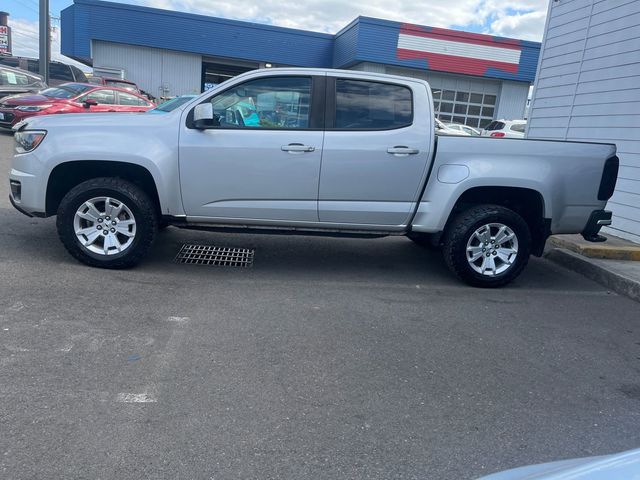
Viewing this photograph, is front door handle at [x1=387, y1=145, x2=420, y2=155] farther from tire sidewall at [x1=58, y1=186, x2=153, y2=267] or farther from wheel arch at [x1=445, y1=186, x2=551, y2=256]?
tire sidewall at [x1=58, y1=186, x2=153, y2=267]

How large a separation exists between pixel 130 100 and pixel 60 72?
44.7ft

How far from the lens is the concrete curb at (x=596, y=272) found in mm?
5887

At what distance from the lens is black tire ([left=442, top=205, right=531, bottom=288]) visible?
5547mm

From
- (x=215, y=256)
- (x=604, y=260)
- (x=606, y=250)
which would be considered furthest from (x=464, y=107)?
(x=215, y=256)

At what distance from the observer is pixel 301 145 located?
525 centimetres

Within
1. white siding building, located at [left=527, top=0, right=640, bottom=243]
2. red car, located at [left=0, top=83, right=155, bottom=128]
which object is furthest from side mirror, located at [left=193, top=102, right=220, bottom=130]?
red car, located at [left=0, top=83, right=155, bottom=128]

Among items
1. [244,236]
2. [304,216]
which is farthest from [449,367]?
[244,236]

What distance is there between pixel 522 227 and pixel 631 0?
4855 mm

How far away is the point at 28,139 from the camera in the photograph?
5.25m

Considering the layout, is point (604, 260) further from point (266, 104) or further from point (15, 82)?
point (15, 82)

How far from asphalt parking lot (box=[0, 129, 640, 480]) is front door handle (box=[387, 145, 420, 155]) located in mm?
1359

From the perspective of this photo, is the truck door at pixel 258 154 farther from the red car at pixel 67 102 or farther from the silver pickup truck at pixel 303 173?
the red car at pixel 67 102

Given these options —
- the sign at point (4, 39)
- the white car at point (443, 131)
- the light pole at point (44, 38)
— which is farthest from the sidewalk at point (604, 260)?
the sign at point (4, 39)

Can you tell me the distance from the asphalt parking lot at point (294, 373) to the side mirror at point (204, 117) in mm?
1461
